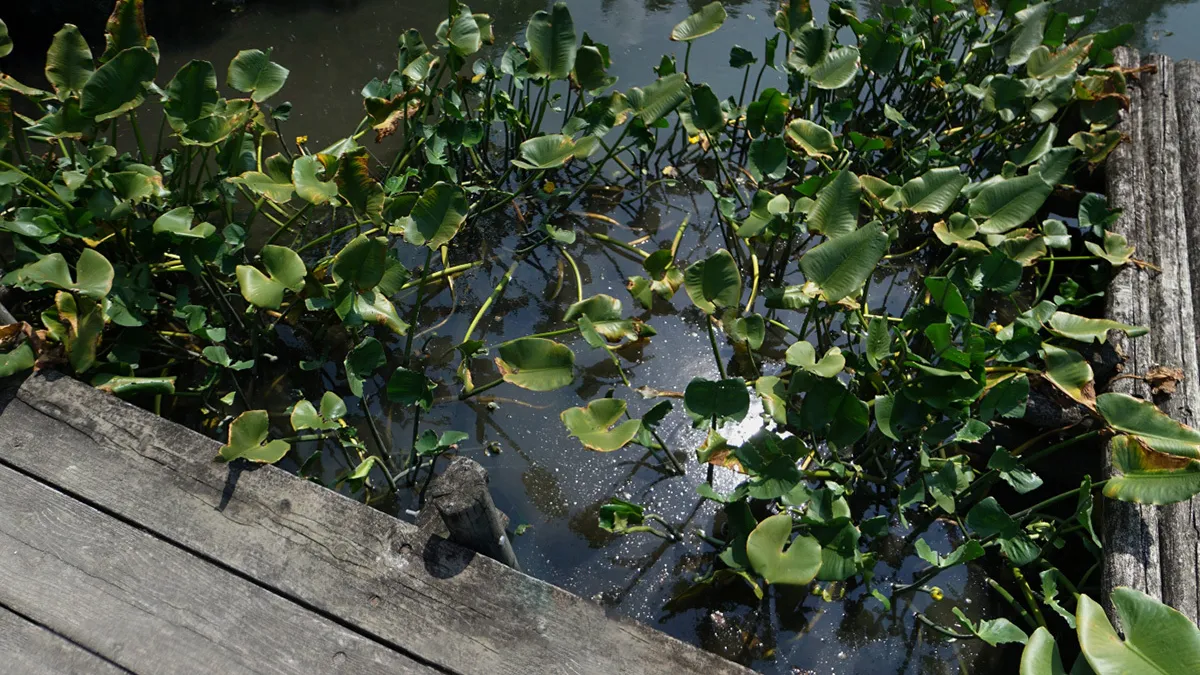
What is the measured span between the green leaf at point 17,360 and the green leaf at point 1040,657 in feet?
6.25

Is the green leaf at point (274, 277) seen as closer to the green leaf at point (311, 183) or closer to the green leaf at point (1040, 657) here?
the green leaf at point (311, 183)

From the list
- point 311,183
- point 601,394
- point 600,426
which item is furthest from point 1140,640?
point 311,183

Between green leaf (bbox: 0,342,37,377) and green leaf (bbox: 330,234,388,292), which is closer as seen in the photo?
green leaf (bbox: 0,342,37,377)

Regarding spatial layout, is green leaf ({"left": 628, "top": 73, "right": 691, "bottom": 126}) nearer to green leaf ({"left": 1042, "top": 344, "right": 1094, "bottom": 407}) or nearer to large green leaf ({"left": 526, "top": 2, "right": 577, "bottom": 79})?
large green leaf ({"left": 526, "top": 2, "right": 577, "bottom": 79})

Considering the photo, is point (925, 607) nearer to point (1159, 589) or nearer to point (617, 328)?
point (1159, 589)

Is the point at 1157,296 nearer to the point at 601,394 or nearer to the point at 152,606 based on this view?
the point at 601,394

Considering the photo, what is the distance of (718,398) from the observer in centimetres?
167

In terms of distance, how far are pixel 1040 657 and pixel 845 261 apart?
0.83 m

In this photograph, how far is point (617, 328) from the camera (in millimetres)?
1961

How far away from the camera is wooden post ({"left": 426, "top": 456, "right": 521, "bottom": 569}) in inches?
53.9

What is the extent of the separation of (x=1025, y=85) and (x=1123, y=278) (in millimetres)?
634

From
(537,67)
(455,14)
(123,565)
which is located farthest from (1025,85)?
(123,565)

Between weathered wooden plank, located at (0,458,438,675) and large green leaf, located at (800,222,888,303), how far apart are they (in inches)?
43.4

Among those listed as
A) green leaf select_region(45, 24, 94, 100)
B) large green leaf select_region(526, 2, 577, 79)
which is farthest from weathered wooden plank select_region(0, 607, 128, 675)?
large green leaf select_region(526, 2, 577, 79)
